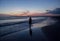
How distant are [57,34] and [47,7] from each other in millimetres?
524

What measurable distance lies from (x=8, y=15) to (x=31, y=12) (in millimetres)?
449

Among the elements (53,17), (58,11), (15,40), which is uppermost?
(58,11)

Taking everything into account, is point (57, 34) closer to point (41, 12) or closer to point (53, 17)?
point (53, 17)

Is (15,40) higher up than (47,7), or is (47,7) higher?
(47,7)

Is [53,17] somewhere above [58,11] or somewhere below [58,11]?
below

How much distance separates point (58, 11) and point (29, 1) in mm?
566

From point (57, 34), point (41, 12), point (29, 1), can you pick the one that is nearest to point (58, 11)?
point (41, 12)

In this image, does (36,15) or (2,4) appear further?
(36,15)

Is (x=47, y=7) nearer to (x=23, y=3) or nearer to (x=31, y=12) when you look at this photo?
(x=31, y=12)

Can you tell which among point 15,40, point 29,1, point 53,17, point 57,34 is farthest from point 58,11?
point 15,40

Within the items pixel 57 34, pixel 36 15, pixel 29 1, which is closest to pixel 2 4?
pixel 29 1

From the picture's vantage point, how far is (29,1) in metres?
1.69

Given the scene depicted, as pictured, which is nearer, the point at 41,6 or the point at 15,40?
the point at 15,40

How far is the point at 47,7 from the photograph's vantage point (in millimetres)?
1726
